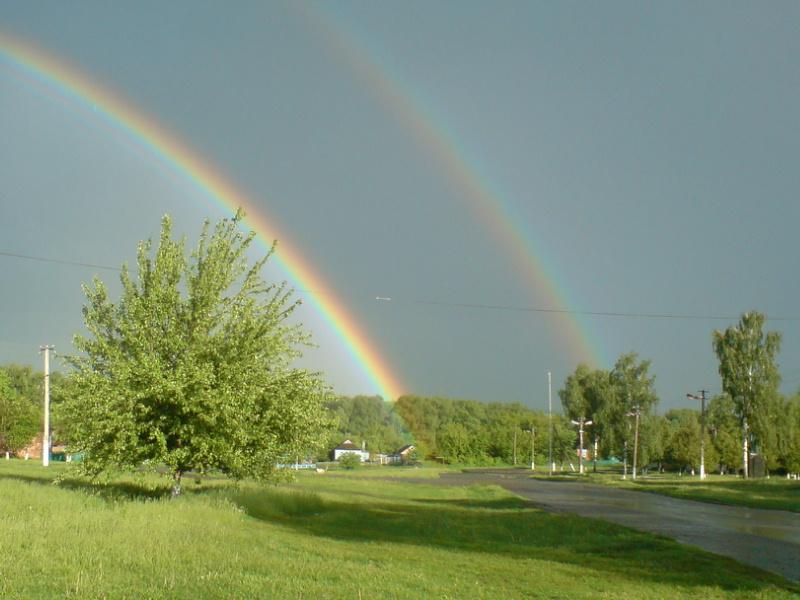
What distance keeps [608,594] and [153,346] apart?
16.3m

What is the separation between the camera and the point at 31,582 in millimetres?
11461

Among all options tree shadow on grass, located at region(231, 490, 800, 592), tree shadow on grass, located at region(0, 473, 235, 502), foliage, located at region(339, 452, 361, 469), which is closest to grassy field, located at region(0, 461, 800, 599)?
tree shadow on grass, located at region(231, 490, 800, 592)

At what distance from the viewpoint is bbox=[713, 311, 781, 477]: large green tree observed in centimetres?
8388

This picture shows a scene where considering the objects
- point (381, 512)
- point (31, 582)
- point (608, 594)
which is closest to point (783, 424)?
point (381, 512)

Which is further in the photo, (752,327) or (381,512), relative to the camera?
(752,327)

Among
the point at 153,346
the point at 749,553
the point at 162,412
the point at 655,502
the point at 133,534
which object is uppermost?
the point at 153,346

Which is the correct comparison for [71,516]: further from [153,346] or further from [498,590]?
[498,590]

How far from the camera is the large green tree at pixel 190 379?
23625 mm

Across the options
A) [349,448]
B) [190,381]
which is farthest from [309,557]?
[349,448]

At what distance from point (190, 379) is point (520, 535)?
10.5m

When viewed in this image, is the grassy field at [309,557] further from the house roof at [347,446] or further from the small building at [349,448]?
the house roof at [347,446]

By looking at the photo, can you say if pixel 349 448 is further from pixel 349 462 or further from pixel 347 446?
pixel 349 462

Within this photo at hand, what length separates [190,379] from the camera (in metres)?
23.6

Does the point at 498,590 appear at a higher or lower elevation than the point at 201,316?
lower
